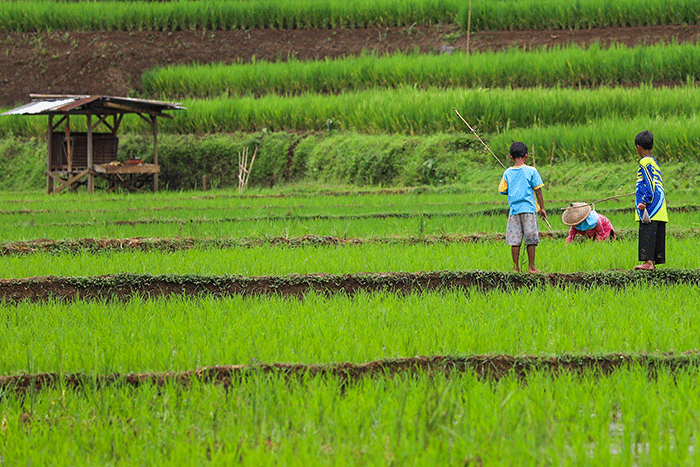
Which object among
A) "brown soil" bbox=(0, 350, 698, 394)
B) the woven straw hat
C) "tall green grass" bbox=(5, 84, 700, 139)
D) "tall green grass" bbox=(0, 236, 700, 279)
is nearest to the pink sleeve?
"tall green grass" bbox=(0, 236, 700, 279)

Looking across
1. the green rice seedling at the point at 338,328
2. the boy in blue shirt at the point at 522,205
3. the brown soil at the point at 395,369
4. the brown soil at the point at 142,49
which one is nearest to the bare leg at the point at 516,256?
the boy in blue shirt at the point at 522,205

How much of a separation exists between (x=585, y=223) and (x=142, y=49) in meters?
16.2

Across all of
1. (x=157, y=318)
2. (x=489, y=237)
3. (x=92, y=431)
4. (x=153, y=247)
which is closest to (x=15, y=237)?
(x=153, y=247)

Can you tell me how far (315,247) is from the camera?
637 centimetres

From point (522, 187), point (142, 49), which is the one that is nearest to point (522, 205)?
point (522, 187)

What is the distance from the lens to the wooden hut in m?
12.7

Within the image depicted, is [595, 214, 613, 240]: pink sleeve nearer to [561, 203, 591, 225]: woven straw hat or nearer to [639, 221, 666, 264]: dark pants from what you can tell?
[561, 203, 591, 225]: woven straw hat

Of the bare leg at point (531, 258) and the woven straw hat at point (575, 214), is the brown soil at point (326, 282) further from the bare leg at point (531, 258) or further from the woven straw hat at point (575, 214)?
the woven straw hat at point (575, 214)

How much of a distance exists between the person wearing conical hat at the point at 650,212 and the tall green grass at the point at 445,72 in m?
9.49

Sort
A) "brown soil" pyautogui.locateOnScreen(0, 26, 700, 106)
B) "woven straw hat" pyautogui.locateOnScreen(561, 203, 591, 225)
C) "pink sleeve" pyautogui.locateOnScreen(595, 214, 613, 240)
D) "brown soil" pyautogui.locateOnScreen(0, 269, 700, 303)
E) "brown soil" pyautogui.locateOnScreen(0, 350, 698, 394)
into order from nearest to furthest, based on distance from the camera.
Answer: "brown soil" pyautogui.locateOnScreen(0, 350, 698, 394) → "brown soil" pyautogui.locateOnScreen(0, 269, 700, 303) → "woven straw hat" pyautogui.locateOnScreen(561, 203, 591, 225) → "pink sleeve" pyautogui.locateOnScreen(595, 214, 613, 240) → "brown soil" pyautogui.locateOnScreen(0, 26, 700, 106)

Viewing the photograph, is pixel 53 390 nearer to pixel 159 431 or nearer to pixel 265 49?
pixel 159 431

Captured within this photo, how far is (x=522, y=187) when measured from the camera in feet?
16.1

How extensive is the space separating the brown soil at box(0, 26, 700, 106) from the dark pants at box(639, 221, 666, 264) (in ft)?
45.2

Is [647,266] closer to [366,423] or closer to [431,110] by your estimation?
[366,423]
